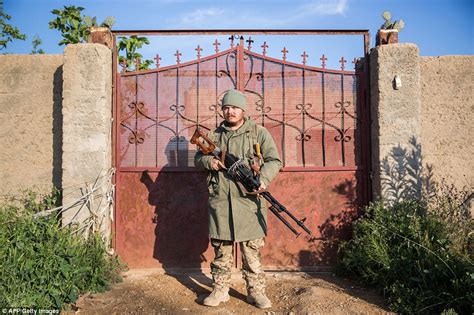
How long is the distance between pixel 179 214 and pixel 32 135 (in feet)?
6.04

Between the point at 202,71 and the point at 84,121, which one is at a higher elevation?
the point at 202,71

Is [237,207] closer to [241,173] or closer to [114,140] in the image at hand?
[241,173]

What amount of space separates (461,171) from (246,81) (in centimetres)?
251

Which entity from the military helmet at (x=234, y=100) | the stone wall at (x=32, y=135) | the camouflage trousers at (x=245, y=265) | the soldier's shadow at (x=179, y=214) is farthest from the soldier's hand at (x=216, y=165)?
the stone wall at (x=32, y=135)

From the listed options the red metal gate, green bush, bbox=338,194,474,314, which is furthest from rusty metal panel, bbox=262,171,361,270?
green bush, bbox=338,194,474,314

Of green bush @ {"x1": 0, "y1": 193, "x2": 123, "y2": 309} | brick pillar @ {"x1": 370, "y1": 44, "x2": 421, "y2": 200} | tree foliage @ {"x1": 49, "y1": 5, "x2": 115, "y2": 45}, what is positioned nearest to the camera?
green bush @ {"x1": 0, "y1": 193, "x2": 123, "y2": 309}

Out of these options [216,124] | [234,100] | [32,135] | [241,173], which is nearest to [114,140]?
[32,135]

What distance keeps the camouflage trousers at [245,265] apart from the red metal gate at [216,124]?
2.97ft

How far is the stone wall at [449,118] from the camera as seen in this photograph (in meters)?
4.21

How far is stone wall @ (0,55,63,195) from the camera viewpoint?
433 centimetres

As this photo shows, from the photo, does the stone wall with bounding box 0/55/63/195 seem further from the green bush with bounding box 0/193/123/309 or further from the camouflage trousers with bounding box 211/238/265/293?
the camouflage trousers with bounding box 211/238/265/293

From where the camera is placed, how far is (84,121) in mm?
4059

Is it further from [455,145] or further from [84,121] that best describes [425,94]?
[84,121]

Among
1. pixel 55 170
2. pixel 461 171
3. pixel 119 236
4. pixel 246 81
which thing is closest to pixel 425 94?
pixel 461 171
